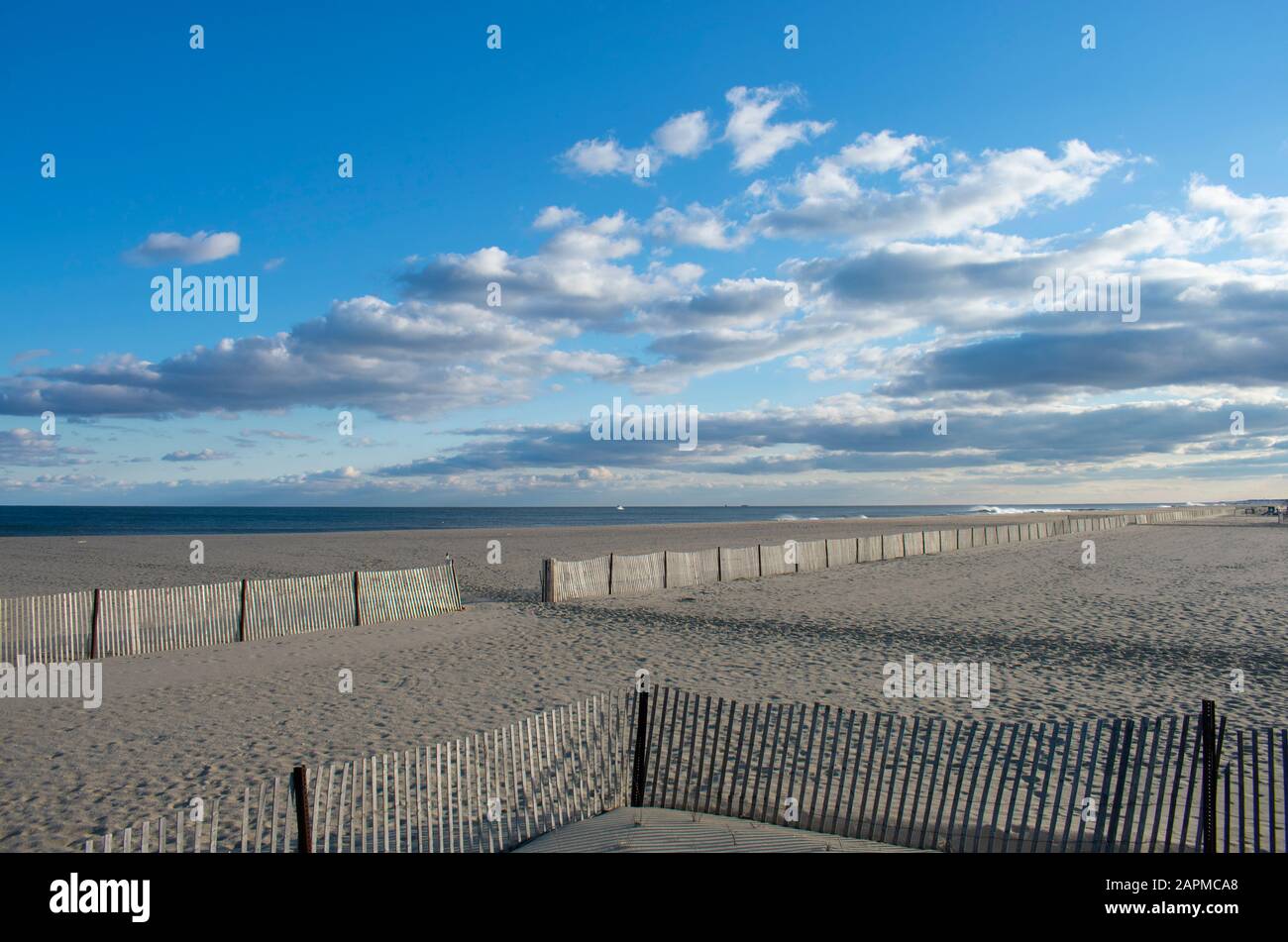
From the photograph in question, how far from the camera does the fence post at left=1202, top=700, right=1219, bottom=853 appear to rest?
527 cm

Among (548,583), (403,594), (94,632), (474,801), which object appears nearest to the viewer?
(474,801)

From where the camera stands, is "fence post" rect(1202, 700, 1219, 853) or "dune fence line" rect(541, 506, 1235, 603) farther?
"dune fence line" rect(541, 506, 1235, 603)

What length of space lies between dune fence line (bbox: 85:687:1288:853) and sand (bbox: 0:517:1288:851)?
141 cm

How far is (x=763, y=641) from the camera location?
16.3 m

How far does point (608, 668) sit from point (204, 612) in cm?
855

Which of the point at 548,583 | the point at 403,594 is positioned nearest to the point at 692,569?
the point at 548,583

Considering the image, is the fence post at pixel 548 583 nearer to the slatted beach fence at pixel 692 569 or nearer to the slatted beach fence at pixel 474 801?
the slatted beach fence at pixel 692 569

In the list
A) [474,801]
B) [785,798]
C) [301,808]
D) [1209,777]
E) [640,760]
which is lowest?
[474,801]

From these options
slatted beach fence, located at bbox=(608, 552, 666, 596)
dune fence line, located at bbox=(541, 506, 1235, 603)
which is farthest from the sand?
slatted beach fence, located at bbox=(608, 552, 666, 596)

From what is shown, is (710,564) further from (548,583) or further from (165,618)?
(165,618)

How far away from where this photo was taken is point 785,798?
22.2 ft

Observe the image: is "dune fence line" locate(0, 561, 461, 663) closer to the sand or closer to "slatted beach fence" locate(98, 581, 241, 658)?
"slatted beach fence" locate(98, 581, 241, 658)

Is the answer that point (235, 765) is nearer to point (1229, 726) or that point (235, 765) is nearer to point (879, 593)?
point (1229, 726)
